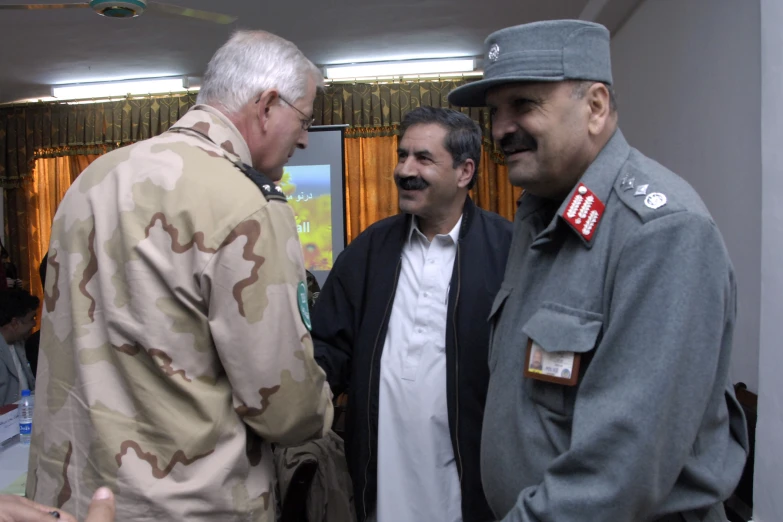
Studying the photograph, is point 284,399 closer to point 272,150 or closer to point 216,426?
point 216,426

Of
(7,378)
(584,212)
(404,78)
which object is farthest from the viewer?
(404,78)

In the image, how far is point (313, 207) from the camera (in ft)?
18.8

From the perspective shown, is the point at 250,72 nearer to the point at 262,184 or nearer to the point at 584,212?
the point at 262,184

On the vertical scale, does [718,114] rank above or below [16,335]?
above

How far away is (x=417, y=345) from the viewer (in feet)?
5.62

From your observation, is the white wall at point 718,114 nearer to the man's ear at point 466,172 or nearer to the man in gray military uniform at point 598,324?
the man's ear at point 466,172

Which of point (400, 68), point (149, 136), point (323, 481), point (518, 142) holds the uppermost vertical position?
point (400, 68)

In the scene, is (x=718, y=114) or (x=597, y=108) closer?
(x=597, y=108)

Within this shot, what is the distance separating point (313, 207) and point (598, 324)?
4.98 m

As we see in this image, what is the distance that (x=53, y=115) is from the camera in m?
6.35

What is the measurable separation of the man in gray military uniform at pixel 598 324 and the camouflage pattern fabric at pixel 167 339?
396 mm

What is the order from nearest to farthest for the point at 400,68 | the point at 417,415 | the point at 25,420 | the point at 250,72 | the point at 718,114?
1. the point at 250,72
2. the point at 417,415
3. the point at 25,420
4. the point at 718,114
5. the point at 400,68

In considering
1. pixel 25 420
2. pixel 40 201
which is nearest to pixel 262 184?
pixel 25 420

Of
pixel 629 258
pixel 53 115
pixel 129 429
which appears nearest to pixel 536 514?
pixel 629 258
